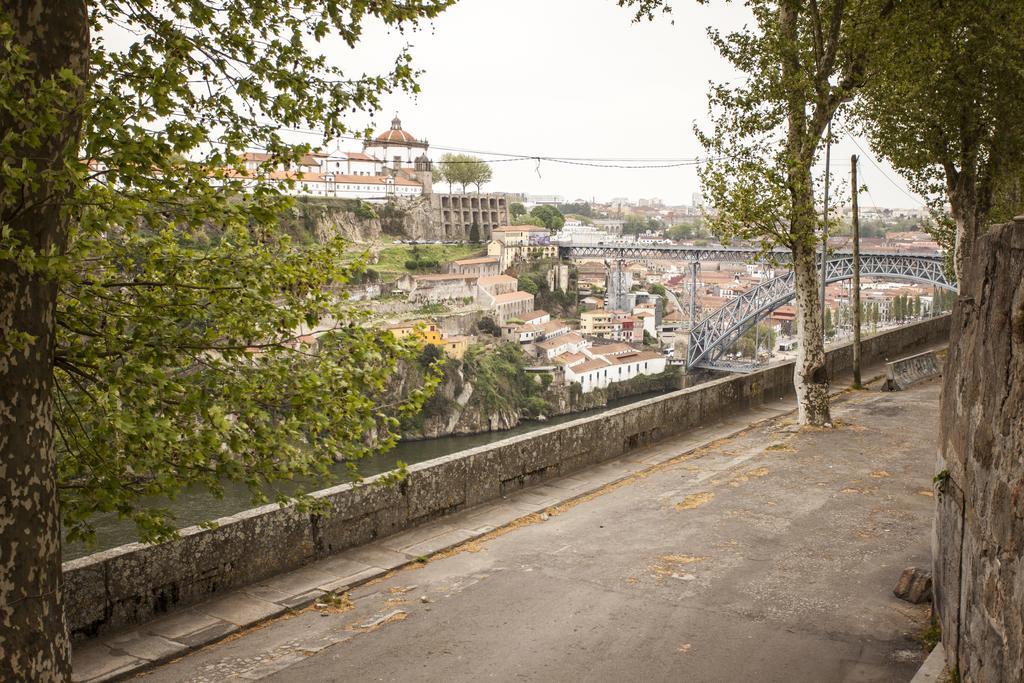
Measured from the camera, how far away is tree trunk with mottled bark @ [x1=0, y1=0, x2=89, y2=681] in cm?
460

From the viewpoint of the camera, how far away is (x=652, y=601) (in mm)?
7773

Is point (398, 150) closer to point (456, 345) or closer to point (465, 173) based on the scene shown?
point (465, 173)

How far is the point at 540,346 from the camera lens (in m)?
103

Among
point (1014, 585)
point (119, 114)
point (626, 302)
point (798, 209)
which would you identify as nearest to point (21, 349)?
point (119, 114)

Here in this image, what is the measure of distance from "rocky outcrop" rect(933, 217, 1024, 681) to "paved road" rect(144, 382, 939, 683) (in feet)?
3.71

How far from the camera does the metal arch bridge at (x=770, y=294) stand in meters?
59.5

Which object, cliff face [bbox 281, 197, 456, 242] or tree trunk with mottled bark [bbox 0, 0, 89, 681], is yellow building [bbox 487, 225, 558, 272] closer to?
cliff face [bbox 281, 197, 456, 242]

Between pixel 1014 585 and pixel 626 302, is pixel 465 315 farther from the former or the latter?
pixel 1014 585

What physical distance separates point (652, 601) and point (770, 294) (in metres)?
70.4

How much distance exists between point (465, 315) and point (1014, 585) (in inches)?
4017

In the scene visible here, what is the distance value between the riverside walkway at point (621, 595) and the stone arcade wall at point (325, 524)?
0.18 meters

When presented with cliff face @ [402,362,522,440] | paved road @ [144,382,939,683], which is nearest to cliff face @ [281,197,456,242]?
cliff face @ [402,362,522,440]

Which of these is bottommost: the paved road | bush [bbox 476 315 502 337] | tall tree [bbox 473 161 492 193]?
bush [bbox 476 315 502 337]

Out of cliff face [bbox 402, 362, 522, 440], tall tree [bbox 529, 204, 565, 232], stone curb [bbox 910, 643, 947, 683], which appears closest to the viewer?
stone curb [bbox 910, 643, 947, 683]
